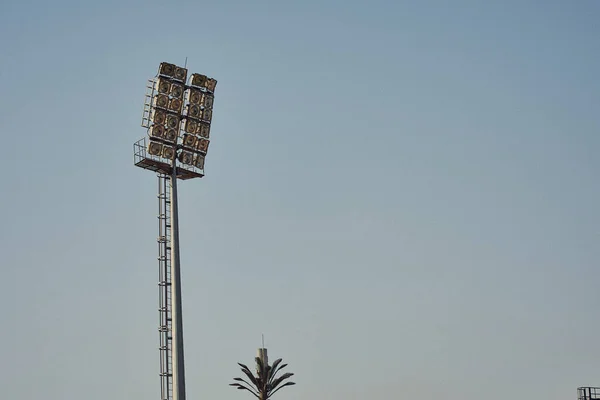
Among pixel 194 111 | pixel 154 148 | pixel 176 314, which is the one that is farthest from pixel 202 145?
pixel 176 314

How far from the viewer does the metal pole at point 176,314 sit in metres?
62.6

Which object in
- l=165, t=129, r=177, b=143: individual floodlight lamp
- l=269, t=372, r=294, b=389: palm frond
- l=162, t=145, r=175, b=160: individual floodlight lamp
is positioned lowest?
l=269, t=372, r=294, b=389: palm frond

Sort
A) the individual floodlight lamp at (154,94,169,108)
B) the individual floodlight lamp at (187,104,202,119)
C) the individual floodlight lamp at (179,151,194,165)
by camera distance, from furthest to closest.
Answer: the individual floodlight lamp at (187,104,202,119), the individual floodlight lamp at (179,151,194,165), the individual floodlight lamp at (154,94,169,108)

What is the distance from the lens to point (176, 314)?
64.3 meters

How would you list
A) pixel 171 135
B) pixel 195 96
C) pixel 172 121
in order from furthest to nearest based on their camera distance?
1. pixel 195 96
2. pixel 172 121
3. pixel 171 135

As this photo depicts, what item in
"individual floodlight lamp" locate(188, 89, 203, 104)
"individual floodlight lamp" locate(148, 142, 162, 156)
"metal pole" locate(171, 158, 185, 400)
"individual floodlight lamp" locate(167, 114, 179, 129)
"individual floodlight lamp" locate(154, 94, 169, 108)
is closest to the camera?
→ "metal pole" locate(171, 158, 185, 400)

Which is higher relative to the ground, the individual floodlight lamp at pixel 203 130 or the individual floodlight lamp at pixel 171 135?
the individual floodlight lamp at pixel 203 130

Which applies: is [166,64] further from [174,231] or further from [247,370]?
[247,370]

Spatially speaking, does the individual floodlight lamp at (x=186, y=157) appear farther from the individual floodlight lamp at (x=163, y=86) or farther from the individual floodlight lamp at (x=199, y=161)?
the individual floodlight lamp at (x=163, y=86)

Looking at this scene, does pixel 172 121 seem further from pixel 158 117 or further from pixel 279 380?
pixel 279 380

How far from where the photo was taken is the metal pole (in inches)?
2463

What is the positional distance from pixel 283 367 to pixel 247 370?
3.12 m

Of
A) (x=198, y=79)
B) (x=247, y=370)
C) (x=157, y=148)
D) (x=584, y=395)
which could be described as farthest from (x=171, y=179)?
(x=584, y=395)

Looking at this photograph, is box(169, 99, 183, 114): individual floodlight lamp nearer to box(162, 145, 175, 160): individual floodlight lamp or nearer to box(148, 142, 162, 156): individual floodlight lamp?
box(162, 145, 175, 160): individual floodlight lamp
